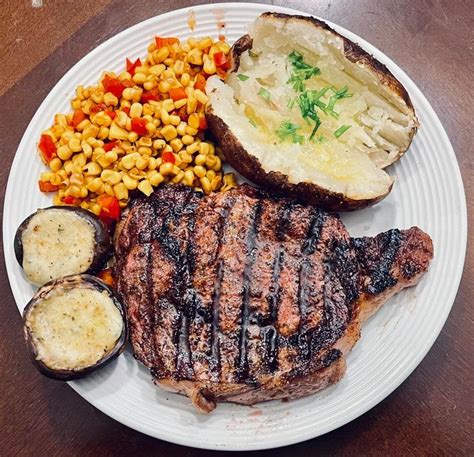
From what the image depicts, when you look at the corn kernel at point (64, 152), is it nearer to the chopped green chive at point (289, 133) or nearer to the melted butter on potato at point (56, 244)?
the melted butter on potato at point (56, 244)

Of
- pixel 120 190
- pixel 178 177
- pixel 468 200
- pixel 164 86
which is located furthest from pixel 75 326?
pixel 468 200

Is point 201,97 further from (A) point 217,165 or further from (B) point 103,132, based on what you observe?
(B) point 103,132

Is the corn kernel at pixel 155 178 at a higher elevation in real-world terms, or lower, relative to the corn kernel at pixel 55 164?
lower

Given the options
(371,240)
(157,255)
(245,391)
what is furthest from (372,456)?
(157,255)

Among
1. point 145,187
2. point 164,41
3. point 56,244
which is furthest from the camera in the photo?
point 164,41

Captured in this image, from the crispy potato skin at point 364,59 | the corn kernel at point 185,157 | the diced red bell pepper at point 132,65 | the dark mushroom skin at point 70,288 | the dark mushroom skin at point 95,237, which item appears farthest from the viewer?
the diced red bell pepper at point 132,65

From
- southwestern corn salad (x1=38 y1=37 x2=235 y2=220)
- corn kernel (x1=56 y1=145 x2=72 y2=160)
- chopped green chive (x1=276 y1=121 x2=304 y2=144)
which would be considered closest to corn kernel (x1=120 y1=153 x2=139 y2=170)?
southwestern corn salad (x1=38 y1=37 x2=235 y2=220)

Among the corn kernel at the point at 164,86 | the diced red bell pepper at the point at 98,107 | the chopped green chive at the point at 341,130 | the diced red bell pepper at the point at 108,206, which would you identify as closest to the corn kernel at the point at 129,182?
the diced red bell pepper at the point at 108,206

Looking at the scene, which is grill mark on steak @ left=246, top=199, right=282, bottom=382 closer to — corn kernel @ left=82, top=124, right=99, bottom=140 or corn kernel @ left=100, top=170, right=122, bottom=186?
corn kernel @ left=100, top=170, right=122, bottom=186
